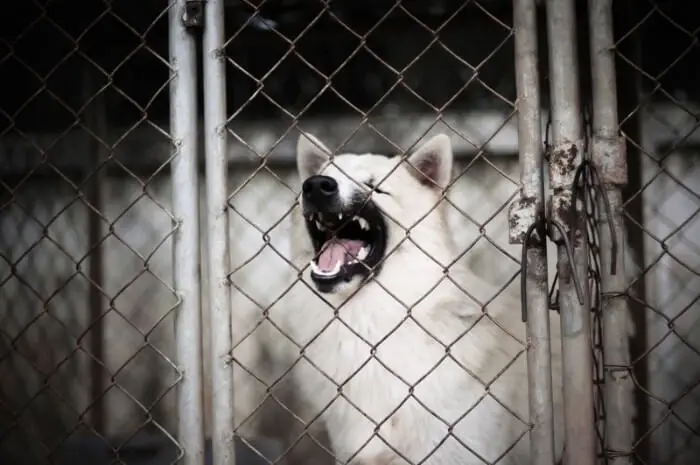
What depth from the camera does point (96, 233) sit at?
2605 millimetres

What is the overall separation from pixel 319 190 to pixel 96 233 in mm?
1193

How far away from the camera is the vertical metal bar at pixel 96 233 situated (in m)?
2.57

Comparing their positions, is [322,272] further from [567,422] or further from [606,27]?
[606,27]

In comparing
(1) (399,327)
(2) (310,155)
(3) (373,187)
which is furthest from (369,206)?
(1) (399,327)

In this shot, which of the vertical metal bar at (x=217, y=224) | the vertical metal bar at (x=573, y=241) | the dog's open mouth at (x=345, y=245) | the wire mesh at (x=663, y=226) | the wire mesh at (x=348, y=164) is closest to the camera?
the vertical metal bar at (x=573, y=241)

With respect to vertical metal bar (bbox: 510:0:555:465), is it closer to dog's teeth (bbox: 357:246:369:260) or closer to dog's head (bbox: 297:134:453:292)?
dog's head (bbox: 297:134:453:292)

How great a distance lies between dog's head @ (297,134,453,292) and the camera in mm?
2082

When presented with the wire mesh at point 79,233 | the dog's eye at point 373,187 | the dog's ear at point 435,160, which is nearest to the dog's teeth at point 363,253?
the dog's eye at point 373,187

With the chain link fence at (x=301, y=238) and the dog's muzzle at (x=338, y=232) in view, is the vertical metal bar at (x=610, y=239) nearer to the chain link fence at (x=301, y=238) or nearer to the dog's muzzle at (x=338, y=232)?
the chain link fence at (x=301, y=238)

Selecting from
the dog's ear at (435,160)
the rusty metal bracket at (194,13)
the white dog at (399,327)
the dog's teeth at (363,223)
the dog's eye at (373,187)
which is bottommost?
the white dog at (399,327)

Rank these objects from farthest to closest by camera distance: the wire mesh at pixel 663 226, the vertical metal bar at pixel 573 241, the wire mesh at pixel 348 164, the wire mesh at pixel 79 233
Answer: the wire mesh at pixel 79 233 < the wire mesh at pixel 663 226 < the wire mesh at pixel 348 164 < the vertical metal bar at pixel 573 241

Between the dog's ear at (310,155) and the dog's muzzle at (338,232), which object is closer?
the dog's muzzle at (338,232)

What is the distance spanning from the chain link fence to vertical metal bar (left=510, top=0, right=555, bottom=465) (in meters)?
0.23

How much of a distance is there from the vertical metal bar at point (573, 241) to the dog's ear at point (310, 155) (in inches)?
38.5
